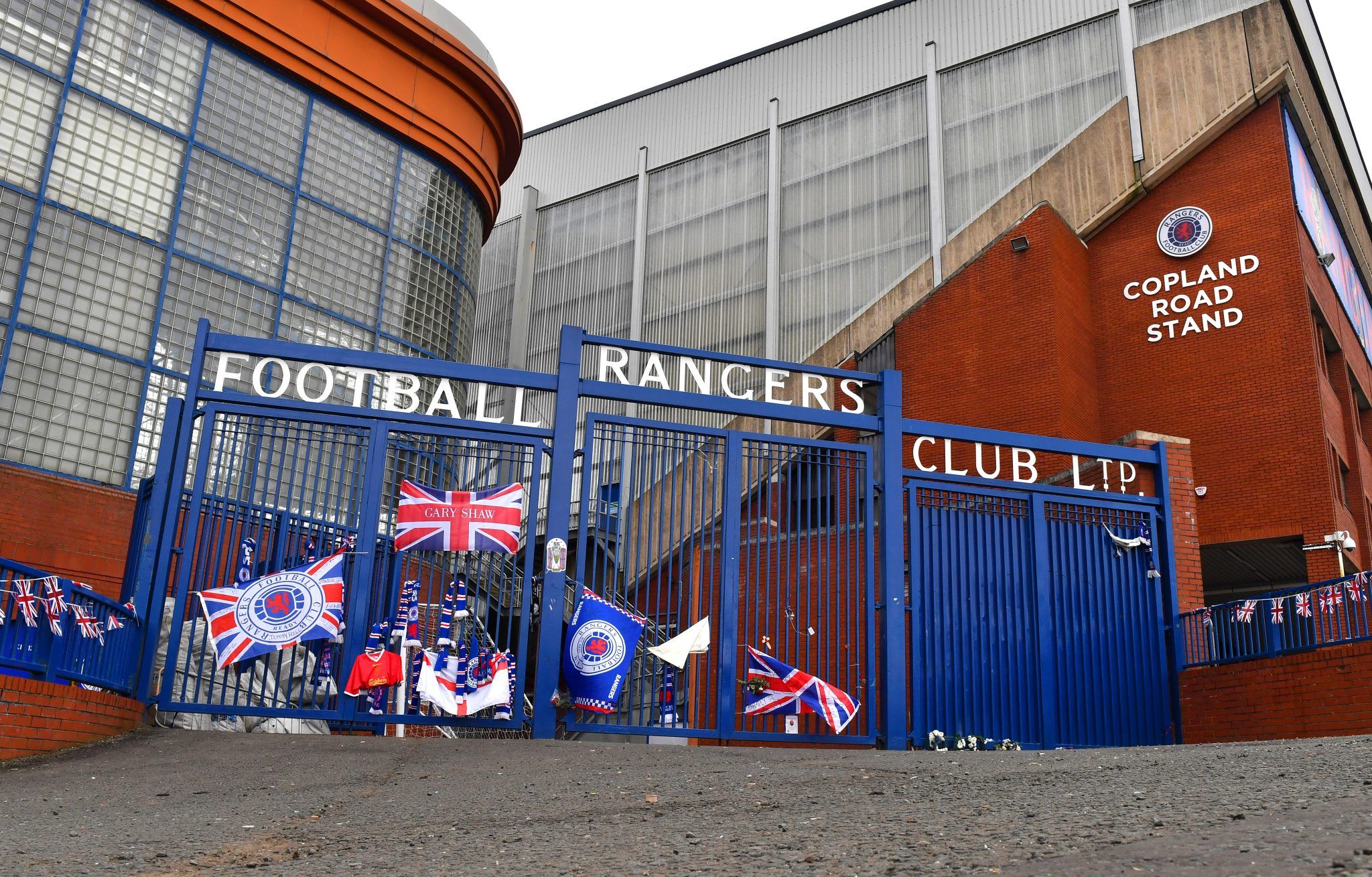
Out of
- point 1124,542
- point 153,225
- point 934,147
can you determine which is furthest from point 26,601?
point 934,147

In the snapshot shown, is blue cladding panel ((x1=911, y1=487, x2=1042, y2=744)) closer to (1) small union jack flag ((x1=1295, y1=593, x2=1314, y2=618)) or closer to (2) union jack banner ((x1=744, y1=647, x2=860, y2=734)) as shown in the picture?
(2) union jack banner ((x1=744, y1=647, x2=860, y2=734))

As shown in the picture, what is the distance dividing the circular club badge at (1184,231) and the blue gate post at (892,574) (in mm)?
13121

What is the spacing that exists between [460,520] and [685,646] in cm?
248

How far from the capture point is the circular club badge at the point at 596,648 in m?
11.0

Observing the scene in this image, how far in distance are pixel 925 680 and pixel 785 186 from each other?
875 inches

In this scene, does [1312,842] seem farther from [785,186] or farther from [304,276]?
[785,186]

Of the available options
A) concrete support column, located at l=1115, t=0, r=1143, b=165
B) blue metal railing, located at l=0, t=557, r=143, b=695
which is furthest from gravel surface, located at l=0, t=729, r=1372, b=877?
concrete support column, located at l=1115, t=0, r=1143, b=165

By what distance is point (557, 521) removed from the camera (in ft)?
37.4

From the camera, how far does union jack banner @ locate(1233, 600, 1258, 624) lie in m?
12.5

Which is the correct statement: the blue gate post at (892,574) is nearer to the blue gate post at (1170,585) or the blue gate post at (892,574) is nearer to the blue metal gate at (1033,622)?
the blue metal gate at (1033,622)

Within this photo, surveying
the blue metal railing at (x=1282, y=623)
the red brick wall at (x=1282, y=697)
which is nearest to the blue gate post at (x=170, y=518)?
the red brick wall at (x=1282, y=697)

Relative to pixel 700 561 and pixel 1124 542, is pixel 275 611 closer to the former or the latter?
pixel 700 561

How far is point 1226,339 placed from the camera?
2228 cm

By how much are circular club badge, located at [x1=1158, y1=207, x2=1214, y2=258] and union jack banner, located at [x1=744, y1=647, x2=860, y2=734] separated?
1567cm
